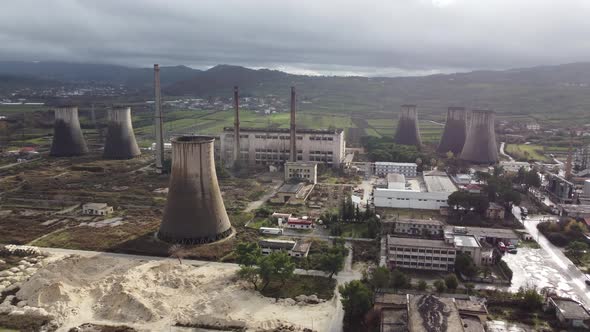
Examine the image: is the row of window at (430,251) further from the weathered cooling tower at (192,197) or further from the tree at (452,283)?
the weathered cooling tower at (192,197)

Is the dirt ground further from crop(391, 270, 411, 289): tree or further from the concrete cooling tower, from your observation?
the concrete cooling tower

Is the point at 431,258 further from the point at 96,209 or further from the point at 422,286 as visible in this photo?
the point at 96,209

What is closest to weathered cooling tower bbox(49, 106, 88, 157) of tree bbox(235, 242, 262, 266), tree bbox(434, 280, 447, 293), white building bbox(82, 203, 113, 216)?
white building bbox(82, 203, 113, 216)

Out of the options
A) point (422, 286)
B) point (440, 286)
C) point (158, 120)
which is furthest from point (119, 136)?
point (440, 286)

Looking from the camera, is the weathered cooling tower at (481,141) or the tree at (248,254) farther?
the weathered cooling tower at (481,141)

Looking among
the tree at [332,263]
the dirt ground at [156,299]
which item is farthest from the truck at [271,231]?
the tree at [332,263]

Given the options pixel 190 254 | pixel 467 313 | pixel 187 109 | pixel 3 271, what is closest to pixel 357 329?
pixel 467 313

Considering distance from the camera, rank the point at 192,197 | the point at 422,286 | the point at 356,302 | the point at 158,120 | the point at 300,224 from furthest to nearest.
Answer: the point at 158,120 < the point at 300,224 < the point at 192,197 < the point at 422,286 < the point at 356,302
